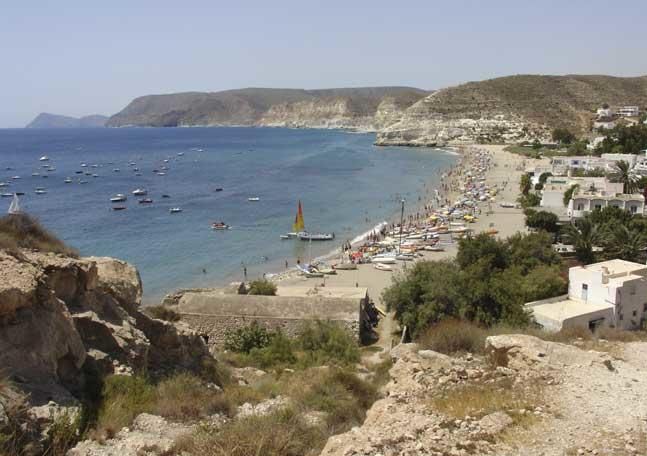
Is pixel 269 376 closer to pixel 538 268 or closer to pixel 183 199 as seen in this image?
pixel 538 268

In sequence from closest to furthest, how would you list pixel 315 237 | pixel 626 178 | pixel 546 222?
1. pixel 546 222
2. pixel 315 237
3. pixel 626 178

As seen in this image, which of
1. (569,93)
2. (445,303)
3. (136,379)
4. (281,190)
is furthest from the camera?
(569,93)

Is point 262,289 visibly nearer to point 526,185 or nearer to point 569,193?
point 569,193

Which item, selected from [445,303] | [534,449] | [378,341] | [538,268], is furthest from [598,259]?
[534,449]

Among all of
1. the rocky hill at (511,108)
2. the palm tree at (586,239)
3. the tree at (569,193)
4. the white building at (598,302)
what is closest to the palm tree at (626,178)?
the tree at (569,193)

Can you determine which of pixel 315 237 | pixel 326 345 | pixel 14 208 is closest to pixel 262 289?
pixel 326 345
